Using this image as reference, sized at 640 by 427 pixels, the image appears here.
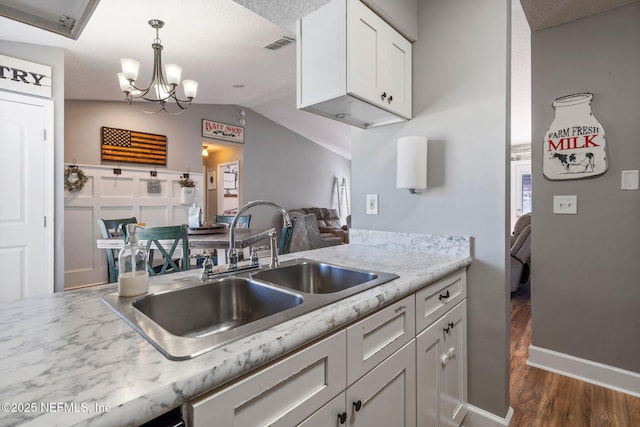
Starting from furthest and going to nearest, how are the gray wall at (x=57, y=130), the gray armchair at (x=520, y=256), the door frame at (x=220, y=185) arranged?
1. the door frame at (x=220, y=185)
2. the gray armchair at (x=520, y=256)
3. the gray wall at (x=57, y=130)

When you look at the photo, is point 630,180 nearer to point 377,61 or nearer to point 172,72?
point 377,61

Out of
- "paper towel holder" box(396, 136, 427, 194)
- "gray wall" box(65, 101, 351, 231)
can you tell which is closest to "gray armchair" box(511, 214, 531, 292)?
"paper towel holder" box(396, 136, 427, 194)

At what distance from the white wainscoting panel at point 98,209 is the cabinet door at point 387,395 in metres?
4.61

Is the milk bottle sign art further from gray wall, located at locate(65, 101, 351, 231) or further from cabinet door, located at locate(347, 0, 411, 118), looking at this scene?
gray wall, located at locate(65, 101, 351, 231)

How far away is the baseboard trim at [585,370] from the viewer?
190cm

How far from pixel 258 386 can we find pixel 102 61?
3740 millimetres

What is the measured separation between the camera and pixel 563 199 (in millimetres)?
2131

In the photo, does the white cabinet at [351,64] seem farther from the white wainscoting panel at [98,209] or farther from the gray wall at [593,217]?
the white wainscoting panel at [98,209]

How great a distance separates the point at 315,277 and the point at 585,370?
194 centimetres

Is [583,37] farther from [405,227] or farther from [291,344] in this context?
[291,344]

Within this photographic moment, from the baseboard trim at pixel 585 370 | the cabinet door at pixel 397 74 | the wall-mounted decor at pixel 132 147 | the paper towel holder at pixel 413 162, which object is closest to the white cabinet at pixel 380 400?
the paper towel holder at pixel 413 162

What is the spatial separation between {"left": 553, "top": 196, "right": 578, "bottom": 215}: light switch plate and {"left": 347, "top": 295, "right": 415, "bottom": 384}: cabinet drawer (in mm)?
1648

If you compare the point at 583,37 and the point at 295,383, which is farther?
the point at 583,37

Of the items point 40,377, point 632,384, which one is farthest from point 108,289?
point 632,384
